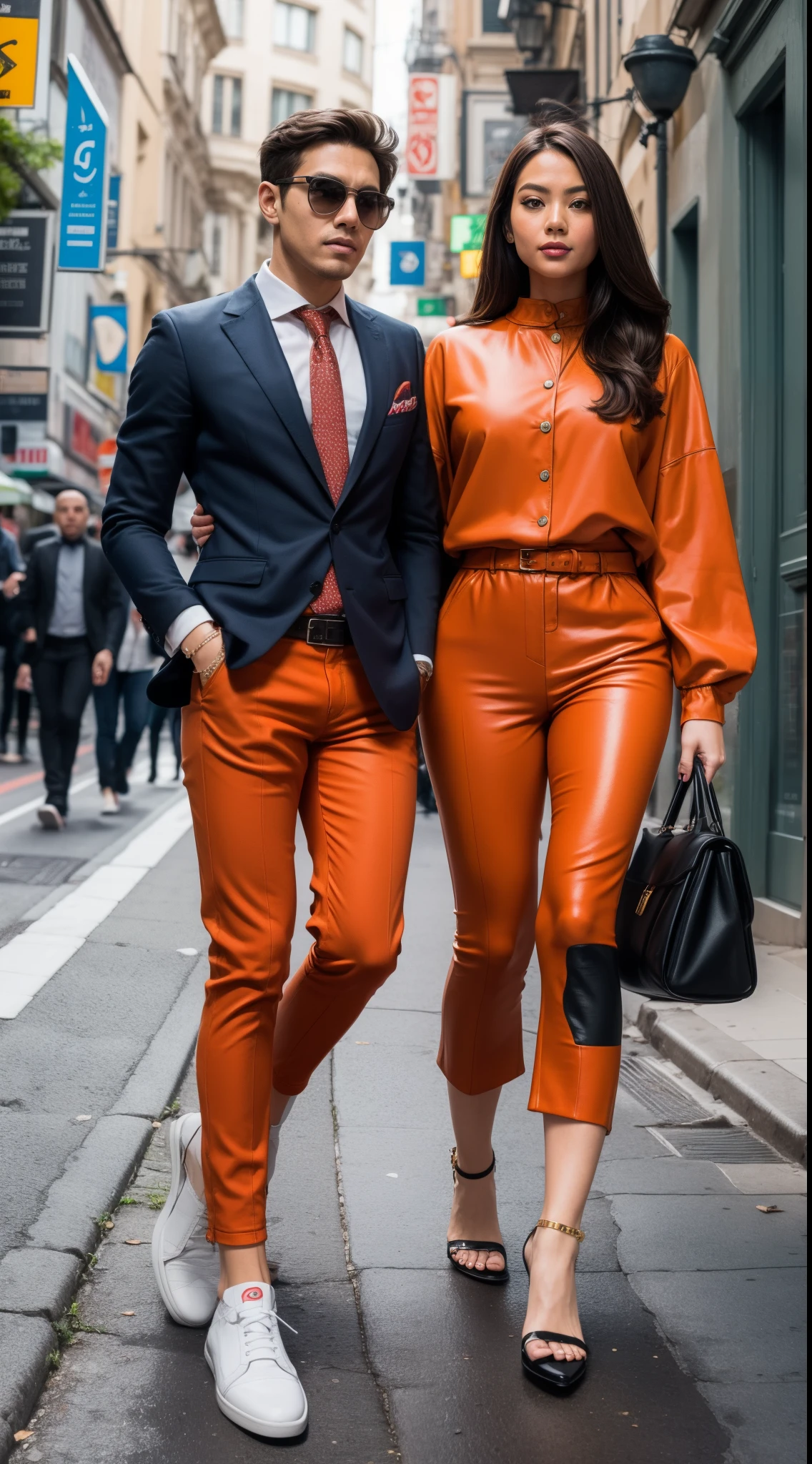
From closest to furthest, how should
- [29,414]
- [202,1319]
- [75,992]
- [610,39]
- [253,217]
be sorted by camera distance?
[202,1319]
[75,992]
[610,39]
[29,414]
[253,217]

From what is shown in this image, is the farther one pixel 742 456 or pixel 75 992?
pixel 742 456

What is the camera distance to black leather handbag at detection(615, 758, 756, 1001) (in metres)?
2.92

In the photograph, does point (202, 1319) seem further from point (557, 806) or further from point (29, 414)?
point (29, 414)

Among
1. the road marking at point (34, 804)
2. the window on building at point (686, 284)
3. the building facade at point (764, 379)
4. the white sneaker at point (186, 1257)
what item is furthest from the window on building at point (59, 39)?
the white sneaker at point (186, 1257)

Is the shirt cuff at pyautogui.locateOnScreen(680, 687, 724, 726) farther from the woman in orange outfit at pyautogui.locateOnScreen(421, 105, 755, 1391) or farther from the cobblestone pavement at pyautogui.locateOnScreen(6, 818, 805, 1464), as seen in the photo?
the cobblestone pavement at pyautogui.locateOnScreen(6, 818, 805, 1464)

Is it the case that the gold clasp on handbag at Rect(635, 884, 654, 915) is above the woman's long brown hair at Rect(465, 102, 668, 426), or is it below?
below

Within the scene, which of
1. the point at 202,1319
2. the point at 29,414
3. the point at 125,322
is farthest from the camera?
the point at 125,322

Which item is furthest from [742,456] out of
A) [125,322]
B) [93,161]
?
[125,322]

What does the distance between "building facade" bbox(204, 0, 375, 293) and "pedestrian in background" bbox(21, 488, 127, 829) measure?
63.1m

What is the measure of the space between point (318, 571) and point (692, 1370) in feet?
5.26

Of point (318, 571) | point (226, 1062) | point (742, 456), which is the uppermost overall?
point (742, 456)

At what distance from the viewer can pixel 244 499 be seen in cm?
300

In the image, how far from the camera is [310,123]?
3.07 metres

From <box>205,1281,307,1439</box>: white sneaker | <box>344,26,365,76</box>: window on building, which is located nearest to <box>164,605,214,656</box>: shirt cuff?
<box>205,1281,307,1439</box>: white sneaker
